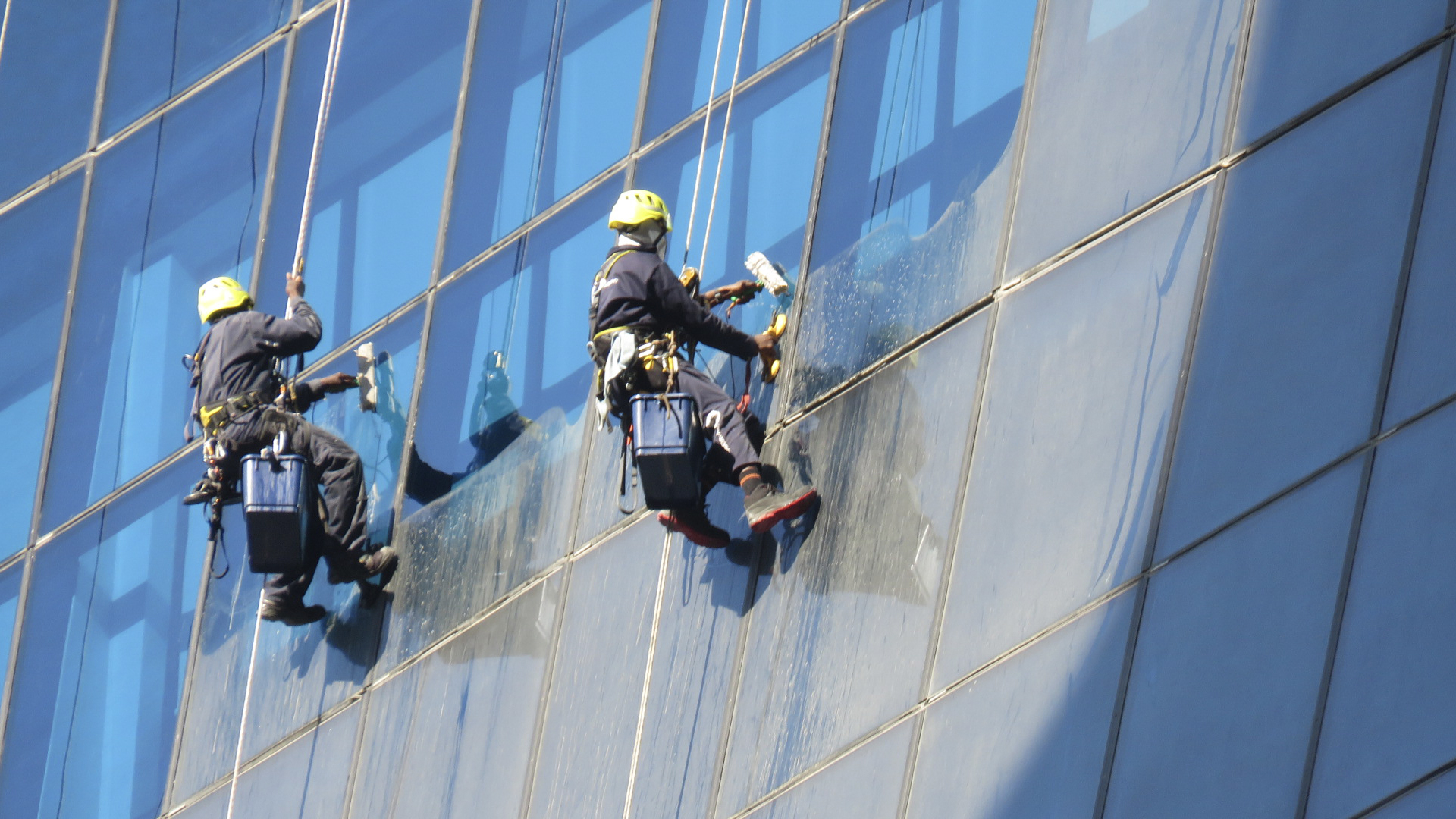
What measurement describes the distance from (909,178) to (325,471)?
3629 mm

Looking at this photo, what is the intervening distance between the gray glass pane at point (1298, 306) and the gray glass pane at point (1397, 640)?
0.29 meters

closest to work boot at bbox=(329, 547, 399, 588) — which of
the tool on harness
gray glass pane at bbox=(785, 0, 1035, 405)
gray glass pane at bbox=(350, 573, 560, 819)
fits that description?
the tool on harness

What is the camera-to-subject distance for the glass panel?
1152cm

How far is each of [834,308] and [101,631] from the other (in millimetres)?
5597

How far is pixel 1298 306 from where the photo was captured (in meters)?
8.09

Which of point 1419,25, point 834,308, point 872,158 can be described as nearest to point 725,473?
point 834,308

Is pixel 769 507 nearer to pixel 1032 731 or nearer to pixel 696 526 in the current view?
pixel 696 526

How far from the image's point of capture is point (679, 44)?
11.7 meters

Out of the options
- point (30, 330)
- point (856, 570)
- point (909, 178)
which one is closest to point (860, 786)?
point (856, 570)

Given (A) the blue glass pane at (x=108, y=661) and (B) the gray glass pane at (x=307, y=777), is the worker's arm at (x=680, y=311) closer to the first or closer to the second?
(B) the gray glass pane at (x=307, y=777)

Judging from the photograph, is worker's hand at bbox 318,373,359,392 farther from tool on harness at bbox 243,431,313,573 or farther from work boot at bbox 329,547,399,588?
work boot at bbox 329,547,399,588

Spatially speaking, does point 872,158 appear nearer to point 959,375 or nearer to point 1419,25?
point 959,375

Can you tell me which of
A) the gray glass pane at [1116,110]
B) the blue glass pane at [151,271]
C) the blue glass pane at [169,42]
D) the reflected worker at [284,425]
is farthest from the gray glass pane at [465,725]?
the blue glass pane at [169,42]

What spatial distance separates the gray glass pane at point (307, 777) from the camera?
38.9 ft
